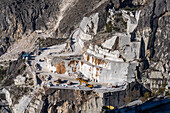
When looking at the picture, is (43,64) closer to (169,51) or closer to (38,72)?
(38,72)

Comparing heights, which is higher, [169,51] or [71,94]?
[169,51]

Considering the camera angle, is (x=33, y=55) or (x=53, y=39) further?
(x=53, y=39)

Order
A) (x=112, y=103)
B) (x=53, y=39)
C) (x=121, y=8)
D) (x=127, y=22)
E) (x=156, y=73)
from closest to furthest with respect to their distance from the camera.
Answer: (x=112, y=103), (x=156, y=73), (x=127, y=22), (x=121, y=8), (x=53, y=39)

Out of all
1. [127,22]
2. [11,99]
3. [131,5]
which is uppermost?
[131,5]

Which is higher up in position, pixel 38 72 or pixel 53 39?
pixel 53 39

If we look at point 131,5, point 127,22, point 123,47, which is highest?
point 131,5

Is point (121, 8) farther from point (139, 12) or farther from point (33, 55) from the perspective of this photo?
point (33, 55)

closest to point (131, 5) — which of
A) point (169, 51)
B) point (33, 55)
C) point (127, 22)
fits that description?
point (127, 22)

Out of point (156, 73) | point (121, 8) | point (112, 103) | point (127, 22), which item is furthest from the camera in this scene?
point (121, 8)

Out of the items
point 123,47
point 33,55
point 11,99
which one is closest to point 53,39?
point 33,55
